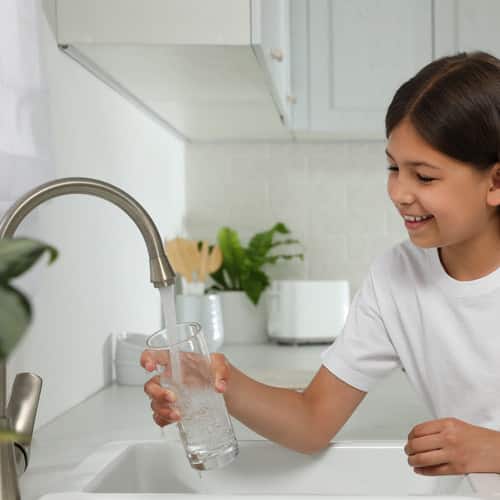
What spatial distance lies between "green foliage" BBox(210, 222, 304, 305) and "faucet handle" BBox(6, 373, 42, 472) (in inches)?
77.5

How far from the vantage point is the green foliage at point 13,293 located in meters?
0.36

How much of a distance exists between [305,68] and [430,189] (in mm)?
1555

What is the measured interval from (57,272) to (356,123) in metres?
1.33

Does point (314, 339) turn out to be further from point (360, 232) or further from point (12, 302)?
point (12, 302)

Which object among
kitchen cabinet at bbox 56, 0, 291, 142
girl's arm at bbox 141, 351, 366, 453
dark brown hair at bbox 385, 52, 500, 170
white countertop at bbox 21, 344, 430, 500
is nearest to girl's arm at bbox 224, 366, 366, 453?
girl's arm at bbox 141, 351, 366, 453

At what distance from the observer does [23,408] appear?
0.80 metres

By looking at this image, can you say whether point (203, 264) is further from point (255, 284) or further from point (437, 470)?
point (437, 470)

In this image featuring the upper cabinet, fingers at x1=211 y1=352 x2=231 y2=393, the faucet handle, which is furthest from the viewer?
the upper cabinet

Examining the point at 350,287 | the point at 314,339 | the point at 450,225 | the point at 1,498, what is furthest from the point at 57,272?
the point at 350,287

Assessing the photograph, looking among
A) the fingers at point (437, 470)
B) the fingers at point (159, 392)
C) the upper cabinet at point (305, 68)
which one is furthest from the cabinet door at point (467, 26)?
the fingers at point (159, 392)

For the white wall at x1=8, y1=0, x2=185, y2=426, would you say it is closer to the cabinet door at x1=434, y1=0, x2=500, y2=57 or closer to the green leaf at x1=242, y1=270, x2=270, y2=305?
the green leaf at x1=242, y1=270, x2=270, y2=305

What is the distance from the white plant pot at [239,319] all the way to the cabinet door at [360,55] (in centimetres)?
62

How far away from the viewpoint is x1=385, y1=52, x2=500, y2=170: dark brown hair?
3.59 ft

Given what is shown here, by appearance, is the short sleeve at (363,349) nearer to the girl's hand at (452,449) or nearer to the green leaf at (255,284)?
the girl's hand at (452,449)
